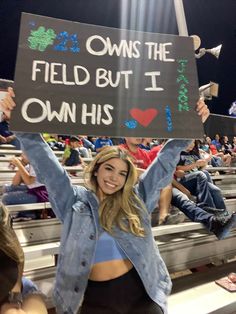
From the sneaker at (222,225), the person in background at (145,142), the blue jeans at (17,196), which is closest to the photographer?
the blue jeans at (17,196)

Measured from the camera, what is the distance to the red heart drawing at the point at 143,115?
5.28ft

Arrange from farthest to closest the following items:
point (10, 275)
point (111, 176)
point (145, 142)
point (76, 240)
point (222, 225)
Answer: point (145, 142)
point (222, 225)
point (111, 176)
point (76, 240)
point (10, 275)

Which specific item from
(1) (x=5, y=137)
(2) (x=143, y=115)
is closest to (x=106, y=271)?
(2) (x=143, y=115)

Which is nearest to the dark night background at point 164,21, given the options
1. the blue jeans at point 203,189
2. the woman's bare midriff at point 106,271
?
the blue jeans at point 203,189

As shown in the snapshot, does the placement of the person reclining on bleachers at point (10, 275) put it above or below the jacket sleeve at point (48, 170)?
below

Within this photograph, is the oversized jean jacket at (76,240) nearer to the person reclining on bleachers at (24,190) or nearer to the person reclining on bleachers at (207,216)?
the person reclining on bleachers at (24,190)

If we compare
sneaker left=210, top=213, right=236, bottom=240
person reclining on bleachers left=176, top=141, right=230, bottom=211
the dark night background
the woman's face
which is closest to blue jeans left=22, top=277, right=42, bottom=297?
the woman's face

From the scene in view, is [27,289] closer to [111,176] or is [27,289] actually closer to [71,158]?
[111,176]

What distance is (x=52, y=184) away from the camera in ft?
4.88

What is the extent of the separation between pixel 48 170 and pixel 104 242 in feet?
1.26

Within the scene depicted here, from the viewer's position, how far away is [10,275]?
1.01 metres

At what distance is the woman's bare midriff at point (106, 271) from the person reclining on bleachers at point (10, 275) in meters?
0.42

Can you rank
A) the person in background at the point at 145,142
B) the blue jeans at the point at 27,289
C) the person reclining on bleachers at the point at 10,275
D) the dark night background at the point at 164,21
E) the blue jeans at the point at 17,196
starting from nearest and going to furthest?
the person reclining on bleachers at the point at 10,275 → the blue jeans at the point at 27,289 → the blue jeans at the point at 17,196 → the person in background at the point at 145,142 → the dark night background at the point at 164,21

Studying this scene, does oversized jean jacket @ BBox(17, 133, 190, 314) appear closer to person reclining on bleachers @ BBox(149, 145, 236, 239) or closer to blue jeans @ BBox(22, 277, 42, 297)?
blue jeans @ BBox(22, 277, 42, 297)
